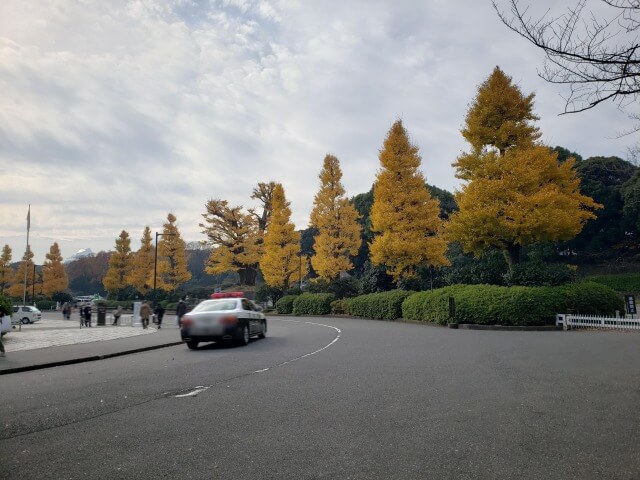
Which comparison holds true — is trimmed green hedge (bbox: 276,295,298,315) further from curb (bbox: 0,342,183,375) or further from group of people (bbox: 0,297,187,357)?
curb (bbox: 0,342,183,375)

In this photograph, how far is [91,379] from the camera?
8.79 metres

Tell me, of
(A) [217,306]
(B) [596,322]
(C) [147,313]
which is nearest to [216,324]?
(A) [217,306]

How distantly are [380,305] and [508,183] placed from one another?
11.5 metres

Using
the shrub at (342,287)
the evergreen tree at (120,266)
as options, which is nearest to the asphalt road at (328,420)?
the shrub at (342,287)

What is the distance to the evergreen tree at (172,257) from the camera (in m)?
63.3

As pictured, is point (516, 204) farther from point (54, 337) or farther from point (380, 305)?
point (54, 337)

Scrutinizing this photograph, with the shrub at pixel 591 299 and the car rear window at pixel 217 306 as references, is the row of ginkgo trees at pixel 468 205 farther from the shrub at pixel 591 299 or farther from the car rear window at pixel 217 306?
the car rear window at pixel 217 306

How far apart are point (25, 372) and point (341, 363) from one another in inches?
266

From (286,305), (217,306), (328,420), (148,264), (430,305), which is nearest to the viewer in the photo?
(328,420)

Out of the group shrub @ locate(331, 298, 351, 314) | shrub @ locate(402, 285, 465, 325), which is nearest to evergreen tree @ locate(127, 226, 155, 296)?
shrub @ locate(331, 298, 351, 314)

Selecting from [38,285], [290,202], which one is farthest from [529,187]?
[38,285]

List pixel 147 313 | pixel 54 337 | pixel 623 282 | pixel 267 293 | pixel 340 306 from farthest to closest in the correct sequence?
pixel 267 293 < pixel 623 282 < pixel 340 306 < pixel 147 313 < pixel 54 337

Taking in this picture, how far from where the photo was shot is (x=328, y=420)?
5.40 metres

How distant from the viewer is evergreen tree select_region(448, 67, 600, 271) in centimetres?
2395
